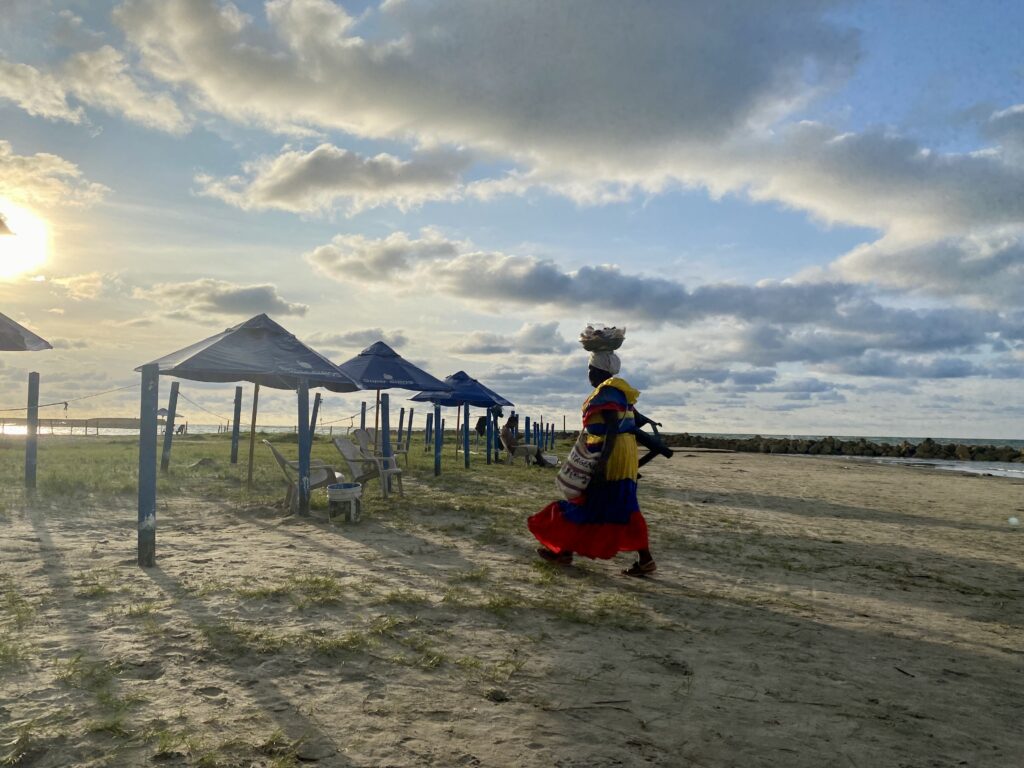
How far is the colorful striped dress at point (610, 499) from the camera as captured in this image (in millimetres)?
5836

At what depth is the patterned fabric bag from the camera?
585 cm

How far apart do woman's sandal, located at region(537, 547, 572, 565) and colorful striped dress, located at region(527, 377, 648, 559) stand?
0.66 feet

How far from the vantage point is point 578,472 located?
588 centimetres

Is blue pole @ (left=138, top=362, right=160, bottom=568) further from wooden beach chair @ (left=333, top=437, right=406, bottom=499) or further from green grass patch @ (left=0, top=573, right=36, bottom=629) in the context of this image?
wooden beach chair @ (left=333, top=437, right=406, bottom=499)

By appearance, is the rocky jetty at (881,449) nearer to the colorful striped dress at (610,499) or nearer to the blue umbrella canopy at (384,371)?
the blue umbrella canopy at (384,371)

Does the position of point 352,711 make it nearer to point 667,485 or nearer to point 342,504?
point 342,504

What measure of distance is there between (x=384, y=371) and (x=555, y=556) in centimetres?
769

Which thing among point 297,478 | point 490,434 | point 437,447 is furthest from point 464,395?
point 297,478

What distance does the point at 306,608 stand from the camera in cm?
463

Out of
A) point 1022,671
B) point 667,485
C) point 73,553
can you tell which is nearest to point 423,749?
point 1022,671

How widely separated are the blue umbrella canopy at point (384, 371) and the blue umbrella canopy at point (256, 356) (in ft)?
8.92

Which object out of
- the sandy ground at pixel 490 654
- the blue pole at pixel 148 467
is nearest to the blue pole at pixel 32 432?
the sandy ground at pixel 490 654

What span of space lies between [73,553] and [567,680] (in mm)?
5224

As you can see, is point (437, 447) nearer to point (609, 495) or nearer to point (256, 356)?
point (256, 356)
